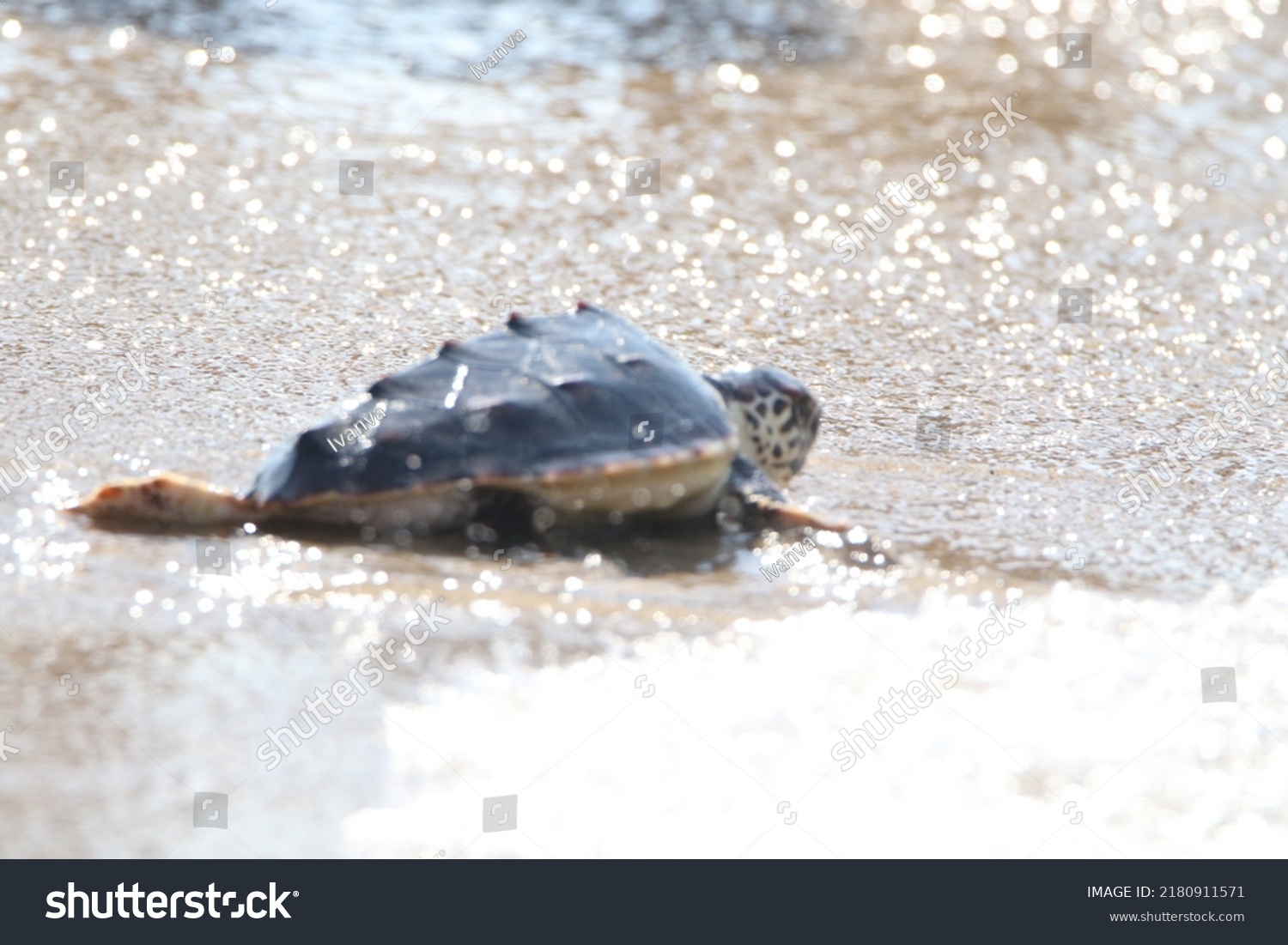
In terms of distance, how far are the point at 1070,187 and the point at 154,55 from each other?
466 centimetres

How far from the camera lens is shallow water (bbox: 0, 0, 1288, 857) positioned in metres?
2.78

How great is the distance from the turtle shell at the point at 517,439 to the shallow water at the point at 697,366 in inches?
6.0

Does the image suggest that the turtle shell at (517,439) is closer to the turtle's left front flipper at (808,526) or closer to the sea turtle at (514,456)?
the sea turtle at (514,456)

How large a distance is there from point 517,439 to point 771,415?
0.89 m

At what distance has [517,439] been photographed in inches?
142

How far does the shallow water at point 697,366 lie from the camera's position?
2.78 meters

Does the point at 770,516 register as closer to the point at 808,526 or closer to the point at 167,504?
the point at 808,526

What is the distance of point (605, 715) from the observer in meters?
3.00

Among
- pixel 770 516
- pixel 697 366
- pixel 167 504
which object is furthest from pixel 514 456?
pixel 697 366

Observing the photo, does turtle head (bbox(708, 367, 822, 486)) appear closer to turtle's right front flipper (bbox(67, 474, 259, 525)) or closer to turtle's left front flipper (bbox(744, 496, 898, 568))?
turtle's left front flipper (bbox(744, 496, 898, 568))

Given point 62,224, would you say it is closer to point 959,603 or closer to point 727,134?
point 727,134

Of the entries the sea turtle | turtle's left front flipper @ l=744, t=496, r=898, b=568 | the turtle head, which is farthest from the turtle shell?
the turtle head

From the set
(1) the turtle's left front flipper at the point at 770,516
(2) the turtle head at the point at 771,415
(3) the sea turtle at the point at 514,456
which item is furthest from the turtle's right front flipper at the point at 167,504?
(2) the turtle head at the point at 771,415
